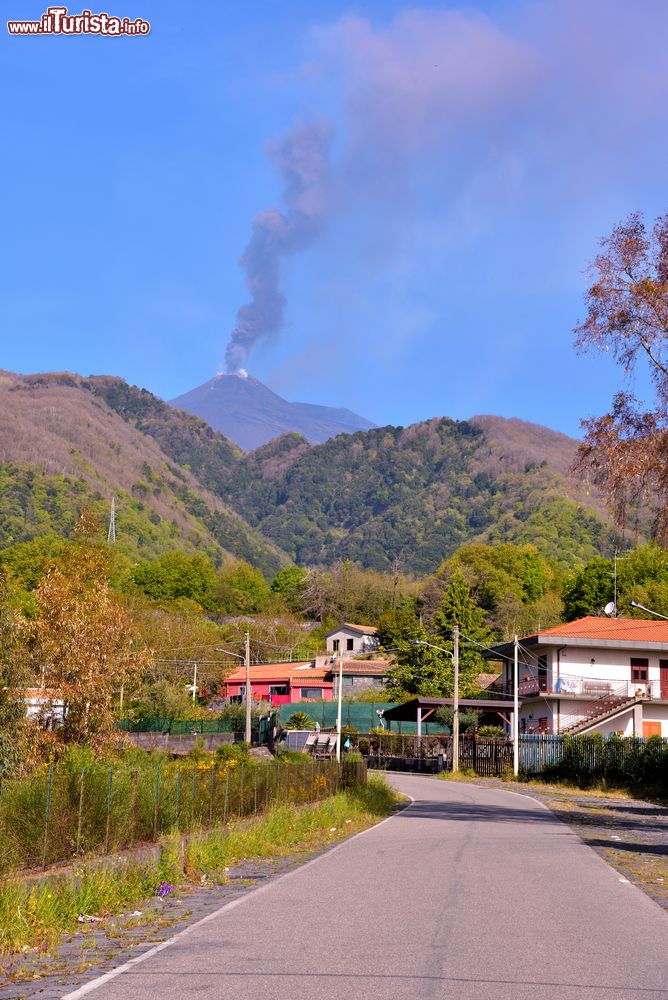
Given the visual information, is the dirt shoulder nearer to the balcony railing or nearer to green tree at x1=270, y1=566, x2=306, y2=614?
the balcony railing

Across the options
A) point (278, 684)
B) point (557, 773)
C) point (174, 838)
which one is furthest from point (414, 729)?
point (174, 838)

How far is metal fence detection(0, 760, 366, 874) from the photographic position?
1311 centimetres

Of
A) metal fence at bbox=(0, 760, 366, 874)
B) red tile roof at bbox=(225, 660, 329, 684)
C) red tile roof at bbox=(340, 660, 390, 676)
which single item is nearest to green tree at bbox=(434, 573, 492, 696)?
red tile roof at bbox=(340, 660, 390, 676)

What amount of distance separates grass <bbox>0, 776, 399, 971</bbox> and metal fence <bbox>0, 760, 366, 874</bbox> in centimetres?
50

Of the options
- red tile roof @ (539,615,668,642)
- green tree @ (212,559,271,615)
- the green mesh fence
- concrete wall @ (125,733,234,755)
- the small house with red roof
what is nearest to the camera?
concrete wall @ (125,733,234,755)

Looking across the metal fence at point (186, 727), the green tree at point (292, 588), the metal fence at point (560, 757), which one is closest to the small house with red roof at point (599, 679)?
the metal fence at point (560, 757)

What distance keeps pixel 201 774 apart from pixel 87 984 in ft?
40.1

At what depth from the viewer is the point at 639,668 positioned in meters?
66.9

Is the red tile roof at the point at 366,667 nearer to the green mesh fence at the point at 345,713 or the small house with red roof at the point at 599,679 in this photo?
the green mesh fence at the point at 345,713

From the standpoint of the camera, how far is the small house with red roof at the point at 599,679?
6444cm

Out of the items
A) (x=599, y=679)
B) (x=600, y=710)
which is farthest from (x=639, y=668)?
(x=600, y=710)

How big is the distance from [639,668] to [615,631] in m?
2.85

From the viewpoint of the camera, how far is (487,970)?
8.66 meters

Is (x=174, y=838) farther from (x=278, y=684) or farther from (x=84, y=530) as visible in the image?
(x=278, y=684)
